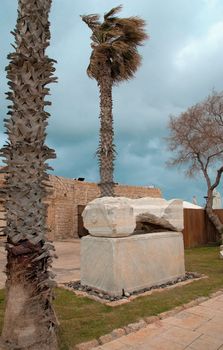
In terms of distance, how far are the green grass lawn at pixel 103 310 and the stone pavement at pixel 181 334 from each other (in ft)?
0.95

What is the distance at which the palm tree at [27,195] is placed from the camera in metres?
3.19

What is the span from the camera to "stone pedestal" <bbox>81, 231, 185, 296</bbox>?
224 inches

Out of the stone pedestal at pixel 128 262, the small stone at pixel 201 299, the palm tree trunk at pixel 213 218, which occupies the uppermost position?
the palm tree trunk at pixel 213 218

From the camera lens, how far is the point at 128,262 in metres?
5.86

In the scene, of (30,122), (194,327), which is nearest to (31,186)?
(30,122)

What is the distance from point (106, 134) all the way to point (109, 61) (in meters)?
2.69

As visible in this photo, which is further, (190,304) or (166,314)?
(190,304)

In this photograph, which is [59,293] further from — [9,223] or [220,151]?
[220,151]

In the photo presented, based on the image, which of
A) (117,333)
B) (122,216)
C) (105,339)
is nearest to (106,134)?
(122,216)

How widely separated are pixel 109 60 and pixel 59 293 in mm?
8462

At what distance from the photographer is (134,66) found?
1219cm

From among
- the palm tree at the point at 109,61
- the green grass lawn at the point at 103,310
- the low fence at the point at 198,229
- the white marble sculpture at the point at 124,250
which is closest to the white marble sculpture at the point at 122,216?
the white marble sculpture at the point at 124,250

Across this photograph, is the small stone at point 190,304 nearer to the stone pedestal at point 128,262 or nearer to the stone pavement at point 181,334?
the stone pavement at point 181,334

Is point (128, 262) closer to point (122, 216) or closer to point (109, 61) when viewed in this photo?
point (122, 216)
